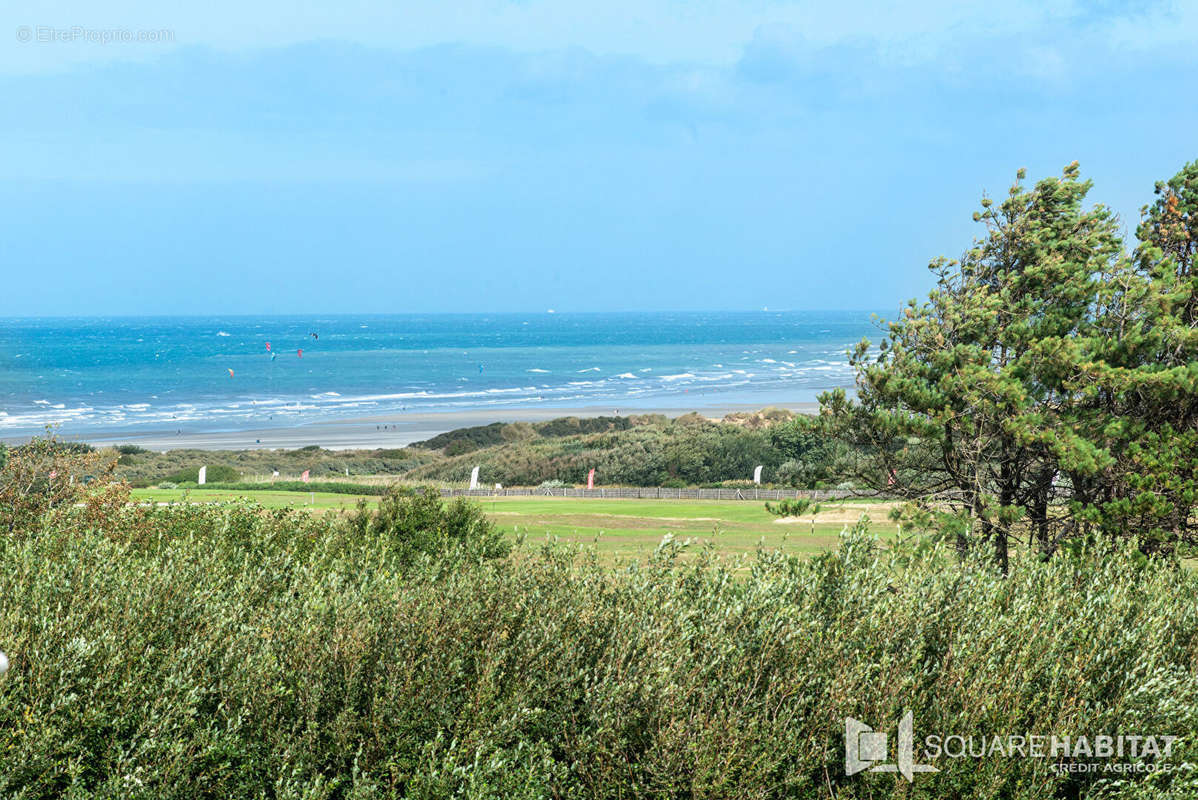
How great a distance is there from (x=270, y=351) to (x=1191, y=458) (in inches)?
6116

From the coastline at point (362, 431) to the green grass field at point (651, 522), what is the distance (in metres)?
32.8

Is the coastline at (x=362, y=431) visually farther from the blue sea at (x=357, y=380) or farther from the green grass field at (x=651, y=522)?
the green grass field at (x=651, y=522)

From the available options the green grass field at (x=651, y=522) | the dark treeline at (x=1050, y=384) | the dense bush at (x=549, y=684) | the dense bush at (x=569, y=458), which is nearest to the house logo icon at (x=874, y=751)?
the dense bush at (x=549, y=684)

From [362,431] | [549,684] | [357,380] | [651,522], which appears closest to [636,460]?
[651,522]

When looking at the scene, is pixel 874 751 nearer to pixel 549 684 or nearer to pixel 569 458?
pixel 549 684

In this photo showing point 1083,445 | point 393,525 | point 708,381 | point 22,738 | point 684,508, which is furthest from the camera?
point 708,381

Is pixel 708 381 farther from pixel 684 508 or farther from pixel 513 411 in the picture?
pixel 684 508

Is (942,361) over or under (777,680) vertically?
over

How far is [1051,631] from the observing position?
754cm

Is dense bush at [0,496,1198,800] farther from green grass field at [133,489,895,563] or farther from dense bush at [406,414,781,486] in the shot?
dense bush at [406,414,781,486]

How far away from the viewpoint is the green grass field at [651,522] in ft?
58.4

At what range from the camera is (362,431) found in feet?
221

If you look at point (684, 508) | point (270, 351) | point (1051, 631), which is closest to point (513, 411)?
point (684, 508)

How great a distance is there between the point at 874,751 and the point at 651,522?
16.1 m
